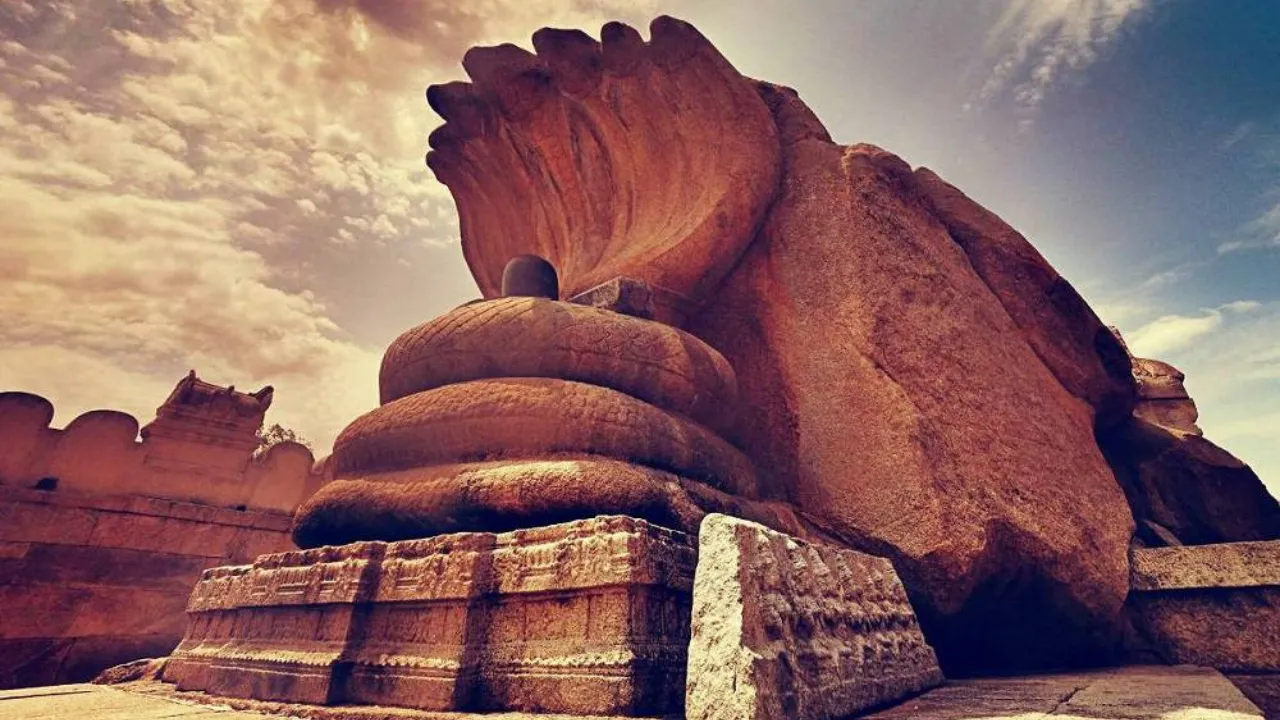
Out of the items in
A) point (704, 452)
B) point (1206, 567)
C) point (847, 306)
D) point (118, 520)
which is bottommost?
point (1206, 567)

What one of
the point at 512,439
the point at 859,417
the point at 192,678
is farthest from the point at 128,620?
the point at 859,417

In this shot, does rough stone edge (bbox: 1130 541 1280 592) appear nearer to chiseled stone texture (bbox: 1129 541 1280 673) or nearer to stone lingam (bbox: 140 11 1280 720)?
chiseled stone texture (bbox: 1129 541 1280 673)

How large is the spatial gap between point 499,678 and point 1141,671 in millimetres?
3483

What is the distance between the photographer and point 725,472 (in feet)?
11.6

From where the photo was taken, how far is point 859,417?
3.79 metres

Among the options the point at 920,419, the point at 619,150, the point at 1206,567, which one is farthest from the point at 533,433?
the point at 1206,567

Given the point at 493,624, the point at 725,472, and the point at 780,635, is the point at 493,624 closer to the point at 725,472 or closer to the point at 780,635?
the point at 780,635

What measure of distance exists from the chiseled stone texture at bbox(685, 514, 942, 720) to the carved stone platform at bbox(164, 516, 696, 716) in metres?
0.30

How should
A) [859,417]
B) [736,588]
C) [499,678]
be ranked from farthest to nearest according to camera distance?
1. [859,417]
2. [499,678]
3. [736,588]

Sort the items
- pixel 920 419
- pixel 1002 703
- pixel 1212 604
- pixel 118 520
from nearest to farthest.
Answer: pixel 1002 703 < pixel 920 419 < pixel 1212 604 < pixel 118 520

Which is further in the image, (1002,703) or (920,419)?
(920,419)

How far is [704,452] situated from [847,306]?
140cm

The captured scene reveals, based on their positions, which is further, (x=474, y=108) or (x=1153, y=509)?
(x=474, y=108)

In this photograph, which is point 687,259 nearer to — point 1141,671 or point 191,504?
point 1141,671
